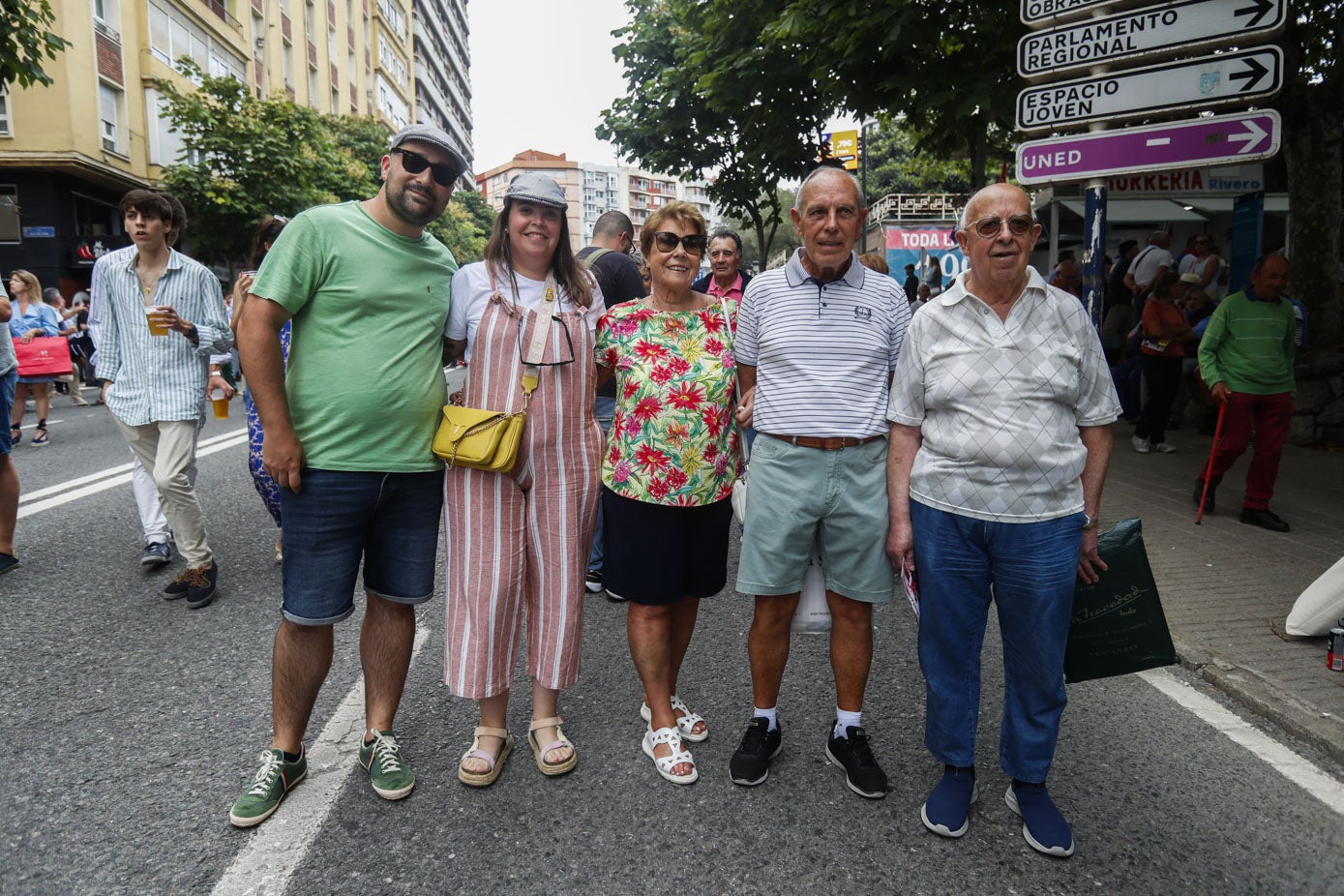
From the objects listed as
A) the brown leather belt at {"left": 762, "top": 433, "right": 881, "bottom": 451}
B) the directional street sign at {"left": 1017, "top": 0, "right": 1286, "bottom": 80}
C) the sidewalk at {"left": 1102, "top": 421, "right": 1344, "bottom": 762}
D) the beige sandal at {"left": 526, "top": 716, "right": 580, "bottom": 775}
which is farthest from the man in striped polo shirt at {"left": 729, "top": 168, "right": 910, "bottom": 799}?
the directional street sign at {"left": 1017, "top": 0, "right": 1286, "bottom": 80}

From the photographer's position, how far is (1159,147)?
4.64 metres

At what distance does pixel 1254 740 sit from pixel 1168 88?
3172 millimetres

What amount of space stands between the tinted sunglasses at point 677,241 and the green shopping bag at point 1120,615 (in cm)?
156

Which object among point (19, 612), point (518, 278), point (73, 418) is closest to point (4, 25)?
point (73, 418)

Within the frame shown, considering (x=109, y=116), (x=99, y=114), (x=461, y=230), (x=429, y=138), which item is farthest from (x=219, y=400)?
(x=461, y=230)

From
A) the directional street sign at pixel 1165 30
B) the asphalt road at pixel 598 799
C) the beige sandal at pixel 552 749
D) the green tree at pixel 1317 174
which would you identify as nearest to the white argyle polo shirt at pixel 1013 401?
the asphalt road at pixel 598 799

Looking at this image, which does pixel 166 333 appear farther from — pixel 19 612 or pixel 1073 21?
pixel 1073 21

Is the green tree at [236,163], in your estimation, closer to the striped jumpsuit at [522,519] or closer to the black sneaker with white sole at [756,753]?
the striped jumpsuit at [522,519]

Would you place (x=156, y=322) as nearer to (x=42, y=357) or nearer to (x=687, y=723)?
(x=687, y=723)

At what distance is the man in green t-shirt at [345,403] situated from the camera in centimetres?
267

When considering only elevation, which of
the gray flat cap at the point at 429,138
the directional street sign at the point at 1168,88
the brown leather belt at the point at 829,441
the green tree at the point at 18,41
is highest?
the green tree at the point at 18,41

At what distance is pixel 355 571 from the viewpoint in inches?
114

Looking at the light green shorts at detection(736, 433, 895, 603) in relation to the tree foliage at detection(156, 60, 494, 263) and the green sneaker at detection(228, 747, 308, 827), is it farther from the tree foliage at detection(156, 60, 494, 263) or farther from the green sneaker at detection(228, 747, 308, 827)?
the tree foliage at detection(156, 60, 494, 263)

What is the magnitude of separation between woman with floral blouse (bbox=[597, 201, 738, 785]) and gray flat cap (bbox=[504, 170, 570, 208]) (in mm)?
345
